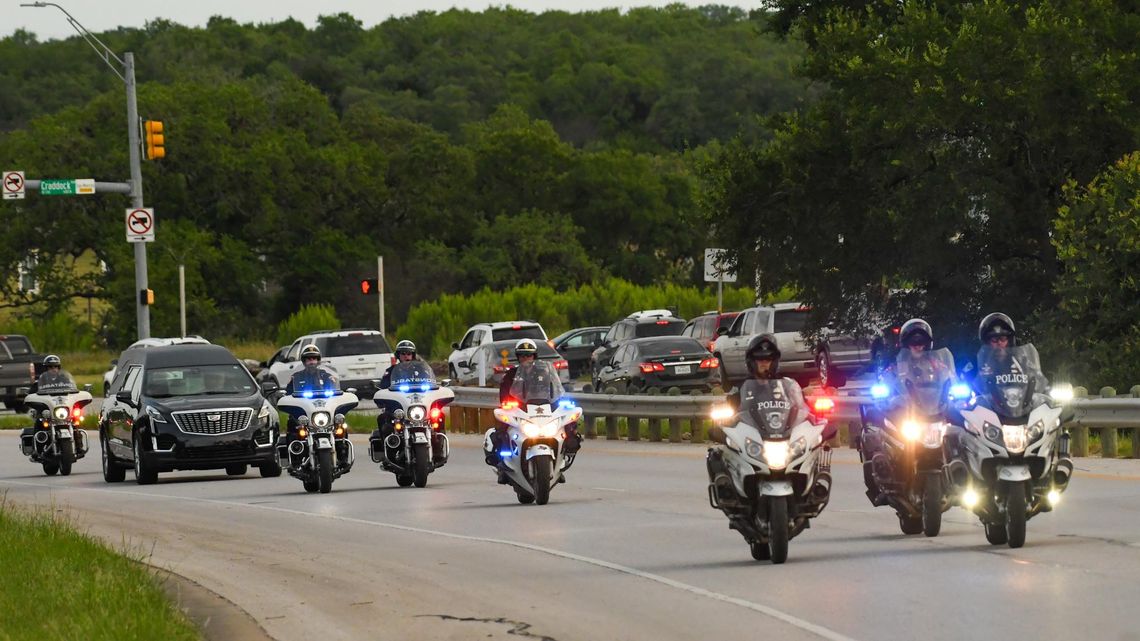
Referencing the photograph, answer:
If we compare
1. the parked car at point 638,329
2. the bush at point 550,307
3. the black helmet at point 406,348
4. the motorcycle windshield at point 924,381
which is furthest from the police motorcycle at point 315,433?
the bush at point 550,307

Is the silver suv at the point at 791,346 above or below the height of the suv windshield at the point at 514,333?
below

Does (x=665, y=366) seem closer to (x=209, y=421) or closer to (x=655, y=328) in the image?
(x=655, y=328)

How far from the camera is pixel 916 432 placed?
1536 cm

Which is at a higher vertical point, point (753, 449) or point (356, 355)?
point (356, 355)

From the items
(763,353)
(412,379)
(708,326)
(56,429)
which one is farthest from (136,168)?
(763,353)

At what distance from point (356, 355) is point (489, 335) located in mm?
5771

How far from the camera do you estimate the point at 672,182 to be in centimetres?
9231

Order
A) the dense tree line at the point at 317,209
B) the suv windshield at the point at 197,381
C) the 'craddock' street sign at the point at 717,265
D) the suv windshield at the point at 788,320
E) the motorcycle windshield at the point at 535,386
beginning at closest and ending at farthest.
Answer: the motorcycle windshield at the point at 535,386 → the suv windshield at the point at 197,381 → the 'craddock' street sign at the point at 717,265 → the suv windshield at the point at 788,320 → the dense tree line at the point at 317,209

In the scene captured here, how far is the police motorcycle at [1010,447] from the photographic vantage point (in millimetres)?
14398

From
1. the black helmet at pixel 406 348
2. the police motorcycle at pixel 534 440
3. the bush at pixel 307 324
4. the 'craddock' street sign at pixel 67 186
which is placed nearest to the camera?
the police motorcycle at pixel 534 440

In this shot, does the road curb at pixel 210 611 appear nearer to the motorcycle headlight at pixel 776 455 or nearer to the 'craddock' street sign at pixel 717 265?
the motorcycle headlight at pixel 776 455

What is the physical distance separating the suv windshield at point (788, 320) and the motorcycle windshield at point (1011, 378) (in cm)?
2768

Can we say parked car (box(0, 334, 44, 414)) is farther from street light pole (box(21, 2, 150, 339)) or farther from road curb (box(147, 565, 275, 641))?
road curb (box(147, 565, 275, 641))

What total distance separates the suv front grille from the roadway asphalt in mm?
2098
